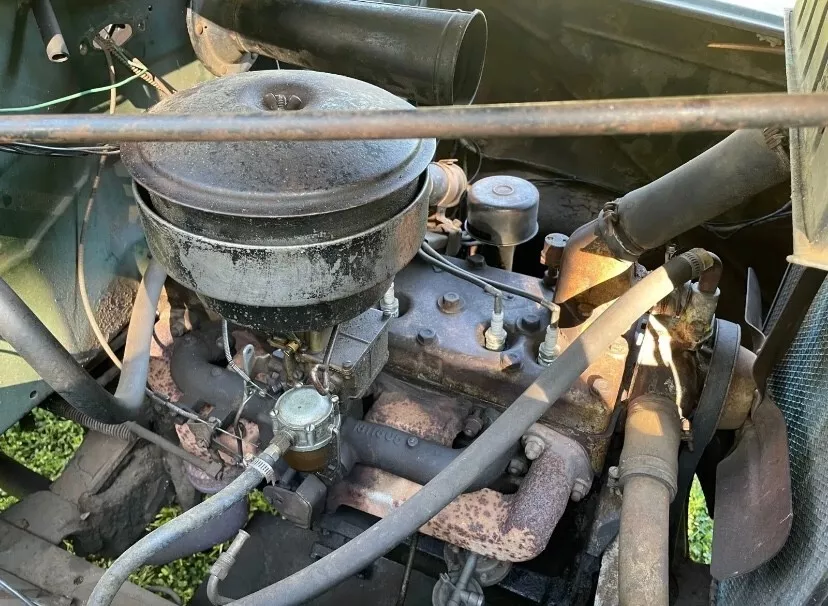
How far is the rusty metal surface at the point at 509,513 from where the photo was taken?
1122 millimetres

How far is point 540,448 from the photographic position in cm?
118

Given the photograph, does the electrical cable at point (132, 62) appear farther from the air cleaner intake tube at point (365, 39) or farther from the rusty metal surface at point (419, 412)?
the rusty metal surface at point (419, 412)

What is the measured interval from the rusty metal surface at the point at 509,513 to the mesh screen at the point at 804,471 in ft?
1.04

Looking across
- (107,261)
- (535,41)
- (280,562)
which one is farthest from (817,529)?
(535,41)

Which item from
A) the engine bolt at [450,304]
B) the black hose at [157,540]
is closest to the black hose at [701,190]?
the engine bolt at [450,304]

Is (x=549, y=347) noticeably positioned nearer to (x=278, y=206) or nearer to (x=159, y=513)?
(x=278, y=206)

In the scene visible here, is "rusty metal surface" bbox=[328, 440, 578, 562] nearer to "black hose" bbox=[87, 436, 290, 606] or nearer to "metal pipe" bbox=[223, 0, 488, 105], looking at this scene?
"black hose" bbox=[87, 436, 290, 606]

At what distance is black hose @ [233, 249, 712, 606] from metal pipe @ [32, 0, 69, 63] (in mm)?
866

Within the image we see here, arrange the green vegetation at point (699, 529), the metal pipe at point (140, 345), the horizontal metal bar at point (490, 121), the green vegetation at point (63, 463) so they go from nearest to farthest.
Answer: the horizontal metal bar at point (490, 121), the metal pipe at point (140, 345), the green vegetation at point (63, 463), the green vegetation at point (699, 529)

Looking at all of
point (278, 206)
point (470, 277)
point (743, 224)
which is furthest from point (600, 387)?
point (743, 224)

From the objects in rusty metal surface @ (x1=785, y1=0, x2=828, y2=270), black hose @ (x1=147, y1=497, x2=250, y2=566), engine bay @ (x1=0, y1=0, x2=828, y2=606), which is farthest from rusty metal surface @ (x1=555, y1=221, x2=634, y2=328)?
black hose @ (x1=147, y1=497, x2=250, y2=566)

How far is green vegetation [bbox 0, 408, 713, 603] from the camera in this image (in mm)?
1557

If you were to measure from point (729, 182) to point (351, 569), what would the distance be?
2.51 feet

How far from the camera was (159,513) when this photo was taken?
60.9 inches
